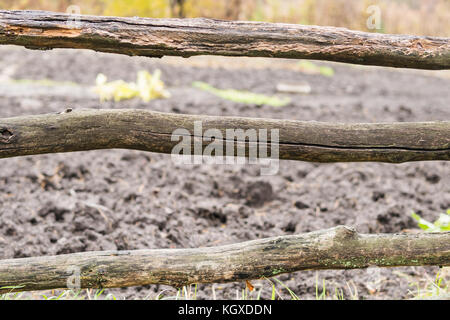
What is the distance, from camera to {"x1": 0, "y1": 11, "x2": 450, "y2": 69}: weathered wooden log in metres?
1.76

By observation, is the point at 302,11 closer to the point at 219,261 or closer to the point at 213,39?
the point at 213,39

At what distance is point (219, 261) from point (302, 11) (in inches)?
464

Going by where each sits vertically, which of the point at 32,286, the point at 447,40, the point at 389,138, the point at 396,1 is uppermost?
the point at 396,1

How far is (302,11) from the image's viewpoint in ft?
41.4

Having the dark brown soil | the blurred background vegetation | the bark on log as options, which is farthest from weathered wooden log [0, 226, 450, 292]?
the blurred background vegetation

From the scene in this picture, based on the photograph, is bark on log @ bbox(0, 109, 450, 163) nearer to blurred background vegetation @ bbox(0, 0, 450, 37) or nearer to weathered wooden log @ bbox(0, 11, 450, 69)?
weathered wooden log @ bbox(0, 11, 450, 69)

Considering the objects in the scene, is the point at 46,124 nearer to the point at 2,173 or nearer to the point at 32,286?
the point at 32,286

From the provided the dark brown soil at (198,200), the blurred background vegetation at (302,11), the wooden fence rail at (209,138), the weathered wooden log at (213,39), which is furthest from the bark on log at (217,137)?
the blurred background vegetation at (302,11)

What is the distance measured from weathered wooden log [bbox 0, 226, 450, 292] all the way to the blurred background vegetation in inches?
423

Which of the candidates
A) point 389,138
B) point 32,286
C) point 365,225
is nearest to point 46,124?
point 32,286

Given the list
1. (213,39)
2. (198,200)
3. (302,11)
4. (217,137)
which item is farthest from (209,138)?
(302,11)

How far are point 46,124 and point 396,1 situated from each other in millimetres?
13574

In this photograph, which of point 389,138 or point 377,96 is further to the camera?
point 377,96
